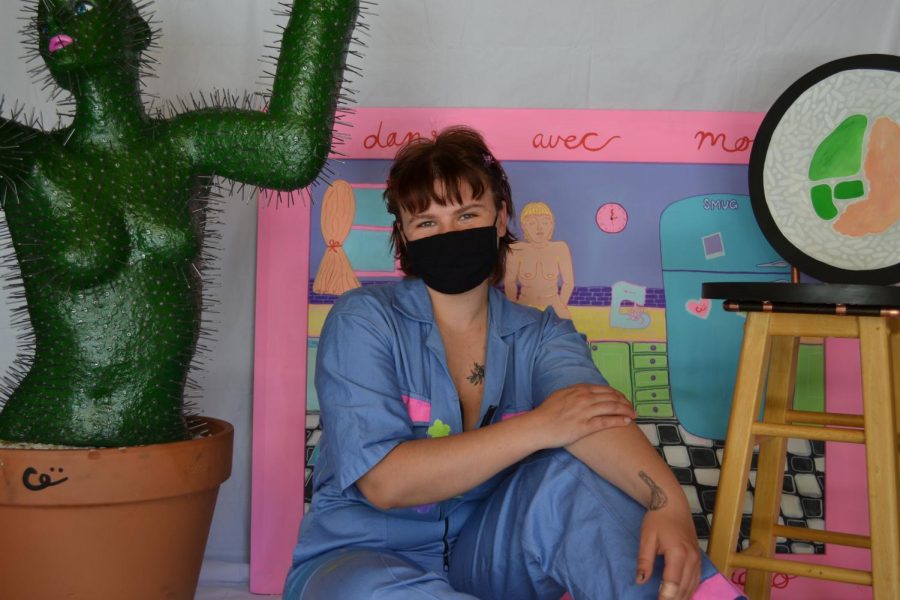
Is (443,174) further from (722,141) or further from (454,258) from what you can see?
(722,141)

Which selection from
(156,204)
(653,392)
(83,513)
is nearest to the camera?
(83,513)

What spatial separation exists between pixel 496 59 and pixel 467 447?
1.17m

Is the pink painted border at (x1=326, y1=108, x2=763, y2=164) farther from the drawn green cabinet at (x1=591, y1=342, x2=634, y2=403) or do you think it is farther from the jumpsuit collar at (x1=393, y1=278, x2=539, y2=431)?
the jumpsuit collar at (x1=393, y1=278, x2=539, y2=431)

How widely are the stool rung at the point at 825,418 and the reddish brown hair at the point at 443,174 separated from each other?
663 millimetres

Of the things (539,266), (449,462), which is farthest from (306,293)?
(449,462)

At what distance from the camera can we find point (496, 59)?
2162mm

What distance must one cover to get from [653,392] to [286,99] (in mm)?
1065

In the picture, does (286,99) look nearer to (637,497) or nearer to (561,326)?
(561,326)

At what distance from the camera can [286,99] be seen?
157 cm

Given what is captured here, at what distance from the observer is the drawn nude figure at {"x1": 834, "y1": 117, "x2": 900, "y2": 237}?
1824mm

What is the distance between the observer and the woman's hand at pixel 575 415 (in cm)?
131

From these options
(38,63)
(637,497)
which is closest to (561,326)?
(637,497)

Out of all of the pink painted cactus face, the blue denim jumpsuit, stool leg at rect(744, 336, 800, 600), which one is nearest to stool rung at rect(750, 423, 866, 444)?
stool leg at rect(744, 336, 800, 600)

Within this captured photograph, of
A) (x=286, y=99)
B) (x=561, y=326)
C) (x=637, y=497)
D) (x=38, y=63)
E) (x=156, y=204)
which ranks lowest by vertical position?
(x=637, y=497)
